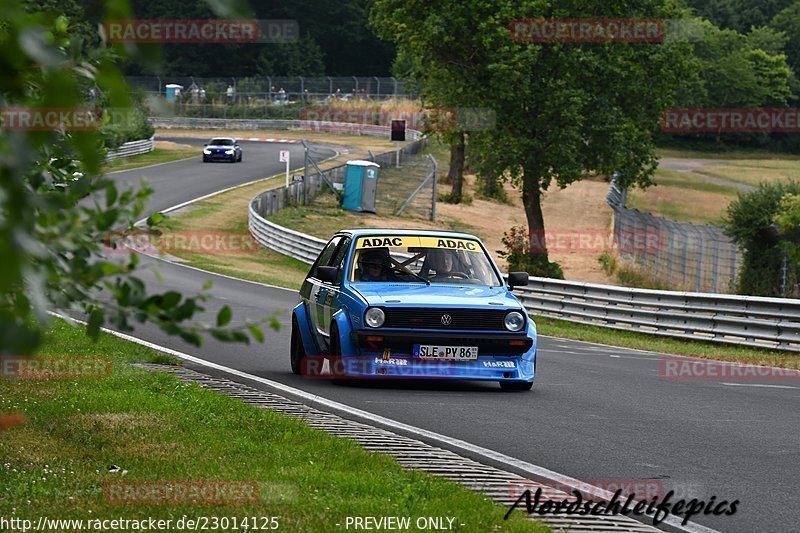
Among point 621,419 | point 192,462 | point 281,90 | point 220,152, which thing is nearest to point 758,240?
point 621,419

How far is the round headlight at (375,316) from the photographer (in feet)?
40.7

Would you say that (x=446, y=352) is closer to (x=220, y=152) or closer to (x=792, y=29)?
(x=220, y=152)

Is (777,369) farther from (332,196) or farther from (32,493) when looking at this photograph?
(332,196)

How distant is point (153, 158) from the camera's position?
70.8m

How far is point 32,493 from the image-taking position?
6.69 meters

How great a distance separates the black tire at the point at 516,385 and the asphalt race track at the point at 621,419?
0.11m

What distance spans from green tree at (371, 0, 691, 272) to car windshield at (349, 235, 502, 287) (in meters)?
21.6

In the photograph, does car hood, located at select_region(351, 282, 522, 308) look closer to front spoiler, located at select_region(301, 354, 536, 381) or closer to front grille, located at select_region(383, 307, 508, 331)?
front grille, located at select_region(383, 307, 508, 331)

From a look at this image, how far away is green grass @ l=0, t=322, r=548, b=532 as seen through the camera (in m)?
6.38

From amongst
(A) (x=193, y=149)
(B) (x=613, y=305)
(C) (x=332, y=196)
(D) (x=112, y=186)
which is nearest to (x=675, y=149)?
(A) (x=193, y=149)

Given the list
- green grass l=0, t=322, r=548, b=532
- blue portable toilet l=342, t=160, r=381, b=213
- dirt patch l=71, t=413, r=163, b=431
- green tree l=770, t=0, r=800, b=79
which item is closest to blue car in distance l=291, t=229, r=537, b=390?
green grass l=0, t=322, r=548, b=532

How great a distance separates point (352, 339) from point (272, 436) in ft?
11.8

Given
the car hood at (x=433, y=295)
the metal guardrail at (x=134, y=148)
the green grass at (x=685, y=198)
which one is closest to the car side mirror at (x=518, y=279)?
the car hood at (x=433, y=295)

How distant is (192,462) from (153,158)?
6471 cm
